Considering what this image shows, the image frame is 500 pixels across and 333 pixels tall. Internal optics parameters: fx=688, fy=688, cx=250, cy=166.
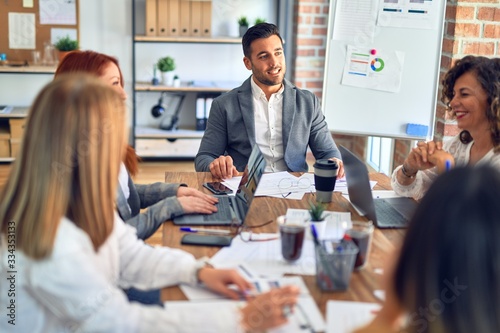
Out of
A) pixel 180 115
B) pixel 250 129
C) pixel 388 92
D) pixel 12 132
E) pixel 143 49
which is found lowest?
pixel 12 132

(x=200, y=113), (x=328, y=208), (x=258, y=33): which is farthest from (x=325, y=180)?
(x=200, y=113)

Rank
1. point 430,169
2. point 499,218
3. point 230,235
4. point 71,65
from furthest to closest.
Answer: point 430,169 → point 71,65 → point 230,235 → point 499,218

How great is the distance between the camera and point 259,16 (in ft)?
17.7

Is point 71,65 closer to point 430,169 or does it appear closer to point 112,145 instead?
point 112,145

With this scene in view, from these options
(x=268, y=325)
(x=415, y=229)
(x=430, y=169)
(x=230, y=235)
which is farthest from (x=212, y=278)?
(x=430, y=169)

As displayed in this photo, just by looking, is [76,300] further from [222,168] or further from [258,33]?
[258,33]

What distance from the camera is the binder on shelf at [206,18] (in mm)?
5148

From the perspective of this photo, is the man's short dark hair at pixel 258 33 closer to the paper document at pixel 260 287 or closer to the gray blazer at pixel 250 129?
the gray blazer at pixel 250 129

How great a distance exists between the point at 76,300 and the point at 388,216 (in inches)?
43.5

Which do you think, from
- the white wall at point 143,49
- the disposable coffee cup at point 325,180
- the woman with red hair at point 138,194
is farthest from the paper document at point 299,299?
the white wall at point 143,49

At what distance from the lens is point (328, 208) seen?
2164mm

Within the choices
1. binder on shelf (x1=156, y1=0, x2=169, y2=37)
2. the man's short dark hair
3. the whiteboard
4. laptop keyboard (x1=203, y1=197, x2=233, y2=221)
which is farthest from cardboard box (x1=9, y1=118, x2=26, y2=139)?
laptop keyboard (x1=203, y1=197, x2=233, y2=221)

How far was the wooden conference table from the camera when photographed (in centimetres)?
150

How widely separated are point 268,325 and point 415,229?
18.4 inches
